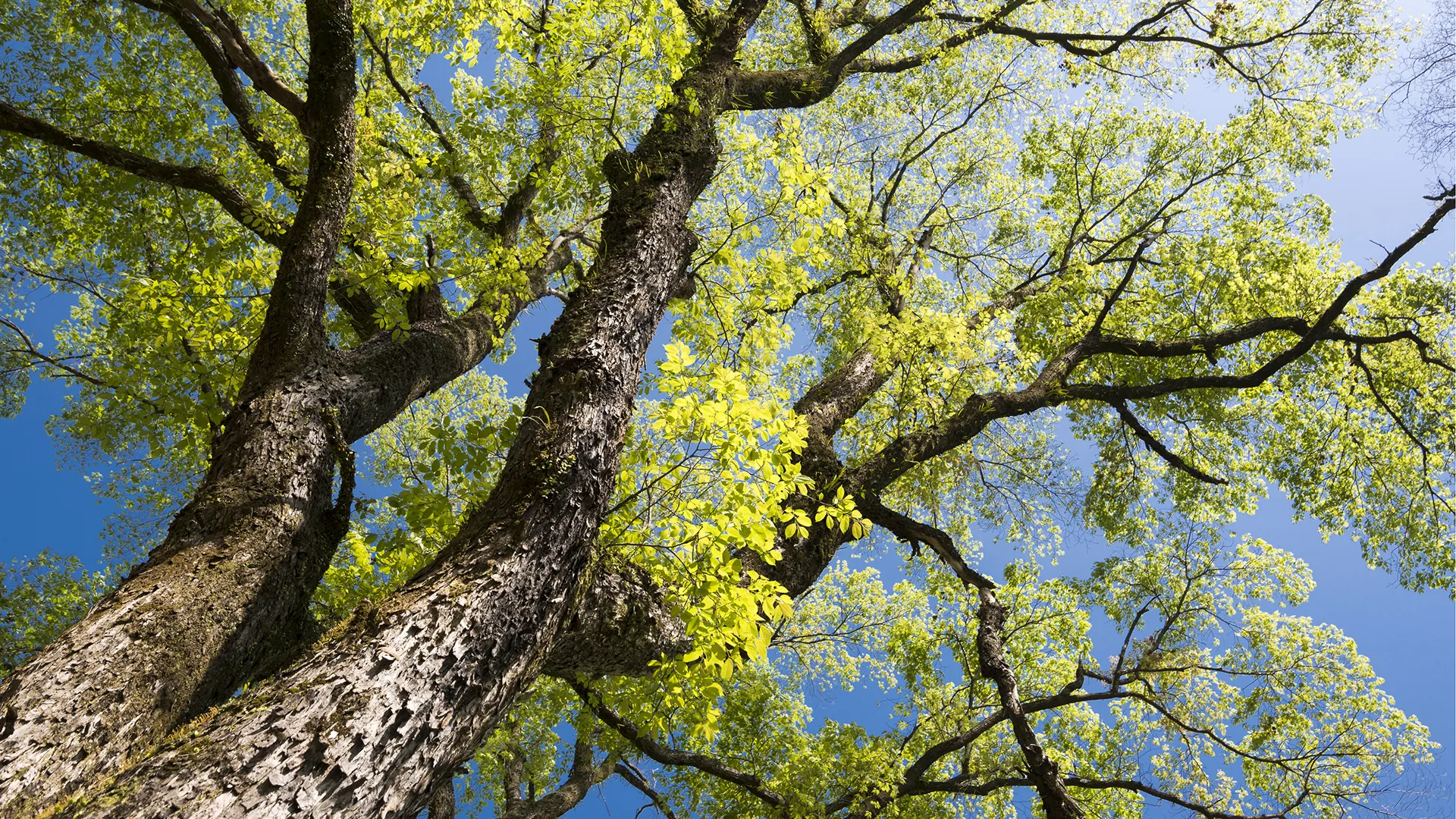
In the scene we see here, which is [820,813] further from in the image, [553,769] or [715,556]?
[553,769]

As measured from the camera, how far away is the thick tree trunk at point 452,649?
1.89 meters

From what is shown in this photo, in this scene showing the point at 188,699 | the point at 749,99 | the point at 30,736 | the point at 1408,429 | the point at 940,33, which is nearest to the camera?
the point at 30,736

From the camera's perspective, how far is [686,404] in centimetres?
362

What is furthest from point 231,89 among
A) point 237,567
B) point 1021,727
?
point 1021,727

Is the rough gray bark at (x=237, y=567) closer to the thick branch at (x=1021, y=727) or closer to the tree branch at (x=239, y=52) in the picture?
the tree branch at (x=239, y=52)

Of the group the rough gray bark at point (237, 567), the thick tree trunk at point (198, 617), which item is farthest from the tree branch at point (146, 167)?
the thick tree trunk at point (198, 617)

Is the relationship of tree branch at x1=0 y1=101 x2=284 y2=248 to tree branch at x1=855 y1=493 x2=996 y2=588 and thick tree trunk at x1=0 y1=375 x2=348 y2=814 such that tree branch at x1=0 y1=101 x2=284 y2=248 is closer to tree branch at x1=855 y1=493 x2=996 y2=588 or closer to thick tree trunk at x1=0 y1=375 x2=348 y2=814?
thick tree trunk at x1=0 y1=375 x2=348 y2=814

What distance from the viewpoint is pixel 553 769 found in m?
12.1

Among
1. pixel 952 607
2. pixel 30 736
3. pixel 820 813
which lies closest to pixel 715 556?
pixel 30 736

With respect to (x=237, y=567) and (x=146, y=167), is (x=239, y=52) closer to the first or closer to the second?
(x=146, y=167)

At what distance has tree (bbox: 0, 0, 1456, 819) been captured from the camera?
314 centimetres

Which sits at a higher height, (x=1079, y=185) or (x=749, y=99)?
(x=1079, y=185)

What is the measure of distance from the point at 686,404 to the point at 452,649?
158 cm

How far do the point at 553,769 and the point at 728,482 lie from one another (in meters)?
10.5
